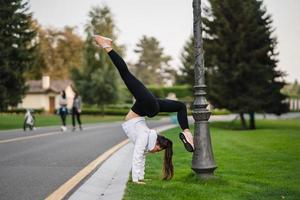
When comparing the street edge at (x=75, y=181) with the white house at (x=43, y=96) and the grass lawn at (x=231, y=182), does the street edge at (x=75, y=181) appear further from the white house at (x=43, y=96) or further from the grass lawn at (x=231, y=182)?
the white house at (x=43, y=96)

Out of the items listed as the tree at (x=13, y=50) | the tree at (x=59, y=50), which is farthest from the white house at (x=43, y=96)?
the tree at (x=13, y=50)

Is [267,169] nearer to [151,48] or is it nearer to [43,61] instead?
[43,61]

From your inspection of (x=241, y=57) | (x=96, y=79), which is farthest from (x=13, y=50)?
(x=96, y=79)

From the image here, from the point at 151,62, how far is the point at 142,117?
10808cm

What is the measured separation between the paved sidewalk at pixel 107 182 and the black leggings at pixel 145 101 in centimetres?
118

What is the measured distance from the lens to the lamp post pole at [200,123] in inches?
269

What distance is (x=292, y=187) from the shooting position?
6.39m

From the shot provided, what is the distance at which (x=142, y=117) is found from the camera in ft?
22.7

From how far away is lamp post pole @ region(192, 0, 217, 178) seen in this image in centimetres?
682

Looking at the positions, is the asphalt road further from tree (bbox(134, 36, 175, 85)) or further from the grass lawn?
tree (bbox(134, 36, 175, 85))

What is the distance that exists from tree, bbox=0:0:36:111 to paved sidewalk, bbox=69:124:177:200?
19189 mm

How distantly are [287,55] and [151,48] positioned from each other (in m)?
87.2

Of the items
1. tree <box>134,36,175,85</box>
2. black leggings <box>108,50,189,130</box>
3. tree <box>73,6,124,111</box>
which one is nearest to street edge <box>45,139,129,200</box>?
black leggings <box>108,50,189,130</box>

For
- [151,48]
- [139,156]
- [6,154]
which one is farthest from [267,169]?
[151,48]
